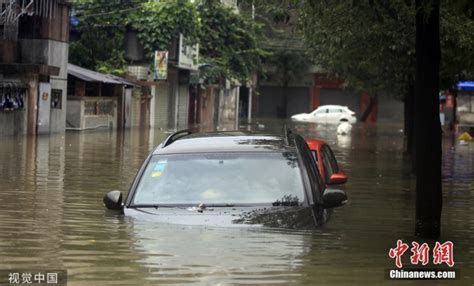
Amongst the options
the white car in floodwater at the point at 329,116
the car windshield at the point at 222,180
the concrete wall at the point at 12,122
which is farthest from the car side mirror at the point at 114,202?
the white car in floodwater at the point at 329,116

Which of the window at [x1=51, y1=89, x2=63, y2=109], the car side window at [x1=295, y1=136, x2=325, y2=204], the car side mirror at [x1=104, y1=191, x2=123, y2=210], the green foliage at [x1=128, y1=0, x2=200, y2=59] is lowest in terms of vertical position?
the car side mirror at [x1=104, y1=191, x2=123, y2=210]

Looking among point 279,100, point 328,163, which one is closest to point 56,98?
point 328,163

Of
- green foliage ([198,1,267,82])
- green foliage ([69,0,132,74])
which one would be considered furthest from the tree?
green foliage ([198,1,267,82])

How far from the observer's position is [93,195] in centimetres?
1382

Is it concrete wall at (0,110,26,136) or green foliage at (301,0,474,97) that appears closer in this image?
green foliage at (301,0,474,97)

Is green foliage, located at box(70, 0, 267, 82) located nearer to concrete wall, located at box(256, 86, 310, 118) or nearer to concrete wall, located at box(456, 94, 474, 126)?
concrete wall, located at box(456, 94, 474, 126)

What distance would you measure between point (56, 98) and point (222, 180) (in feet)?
85.8

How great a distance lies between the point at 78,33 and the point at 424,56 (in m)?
35.5

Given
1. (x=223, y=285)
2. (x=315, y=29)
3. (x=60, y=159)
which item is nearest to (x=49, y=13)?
(x=60, y=159)

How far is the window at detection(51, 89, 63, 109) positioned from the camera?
33.4 m

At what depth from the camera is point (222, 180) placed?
852cm

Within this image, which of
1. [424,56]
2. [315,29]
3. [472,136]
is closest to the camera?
[424,56]

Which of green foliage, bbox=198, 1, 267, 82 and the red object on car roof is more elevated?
green foliage, bbox=198, 1, 267, 82

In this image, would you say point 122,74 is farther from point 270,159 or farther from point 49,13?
point 270,159
